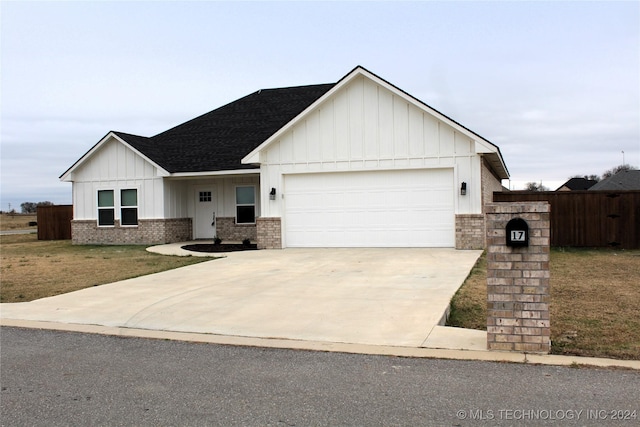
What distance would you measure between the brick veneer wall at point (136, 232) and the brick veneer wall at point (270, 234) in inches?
197

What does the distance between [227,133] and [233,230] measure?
466cm

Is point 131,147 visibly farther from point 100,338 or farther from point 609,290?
point 609,290

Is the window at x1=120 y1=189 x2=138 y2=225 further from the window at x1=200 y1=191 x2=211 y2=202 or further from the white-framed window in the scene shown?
the window at x1=200 y1=191 x2=211 y2=202

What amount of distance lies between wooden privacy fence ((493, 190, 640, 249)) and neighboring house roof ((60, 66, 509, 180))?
2697 mm

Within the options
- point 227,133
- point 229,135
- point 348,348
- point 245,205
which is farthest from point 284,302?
point 227,133

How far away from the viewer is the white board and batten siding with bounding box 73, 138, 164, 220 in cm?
2211

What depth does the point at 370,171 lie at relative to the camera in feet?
58.8

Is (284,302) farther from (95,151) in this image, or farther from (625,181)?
(625,181)

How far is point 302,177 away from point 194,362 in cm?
1325

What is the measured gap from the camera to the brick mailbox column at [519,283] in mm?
5668

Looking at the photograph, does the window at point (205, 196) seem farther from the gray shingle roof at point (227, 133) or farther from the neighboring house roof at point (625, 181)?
the neighboring house roof at point (625, 181)

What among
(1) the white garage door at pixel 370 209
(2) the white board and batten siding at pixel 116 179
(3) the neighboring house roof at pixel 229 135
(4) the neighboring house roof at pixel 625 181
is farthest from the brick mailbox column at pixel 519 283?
(4) the neighboring house roof at pixel 625 181

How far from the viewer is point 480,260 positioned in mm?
14406

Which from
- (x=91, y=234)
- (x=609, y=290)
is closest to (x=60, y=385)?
(x=609, y=290)
